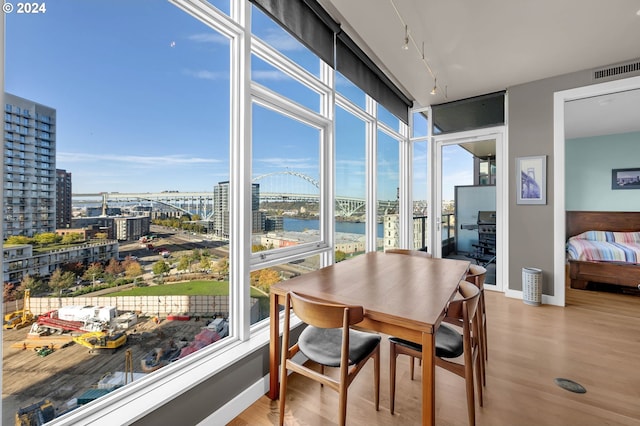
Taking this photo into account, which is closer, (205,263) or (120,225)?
(120,225)

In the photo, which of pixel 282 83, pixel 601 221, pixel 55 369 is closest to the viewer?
pixel 55 369

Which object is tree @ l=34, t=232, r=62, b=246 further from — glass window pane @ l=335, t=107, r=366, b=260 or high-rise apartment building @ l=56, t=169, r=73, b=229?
glass window pane @ l=335, t=107, r=366, b=260

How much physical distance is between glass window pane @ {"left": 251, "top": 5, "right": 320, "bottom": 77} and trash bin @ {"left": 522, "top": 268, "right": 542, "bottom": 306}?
3.68 meters

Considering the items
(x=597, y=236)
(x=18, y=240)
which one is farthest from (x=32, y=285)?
(x=597, y=236)

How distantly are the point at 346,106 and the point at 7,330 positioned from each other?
3129mm

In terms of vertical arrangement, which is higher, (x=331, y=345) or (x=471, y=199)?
(x=471, y=199)

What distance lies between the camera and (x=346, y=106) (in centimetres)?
319

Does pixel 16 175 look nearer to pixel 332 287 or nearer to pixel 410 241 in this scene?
pixel 332 287

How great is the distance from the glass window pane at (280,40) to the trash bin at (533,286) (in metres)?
3.68

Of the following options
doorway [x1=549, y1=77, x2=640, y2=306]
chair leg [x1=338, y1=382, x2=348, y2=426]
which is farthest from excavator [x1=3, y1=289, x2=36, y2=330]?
doorway [x1=549, y1=77, x2=640, y2=306]

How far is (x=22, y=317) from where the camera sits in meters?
1.09

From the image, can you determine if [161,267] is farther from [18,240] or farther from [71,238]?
[18,240]

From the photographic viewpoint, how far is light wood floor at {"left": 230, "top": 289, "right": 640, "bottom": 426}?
1.67m

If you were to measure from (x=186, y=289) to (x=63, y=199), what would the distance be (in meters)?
0.78
